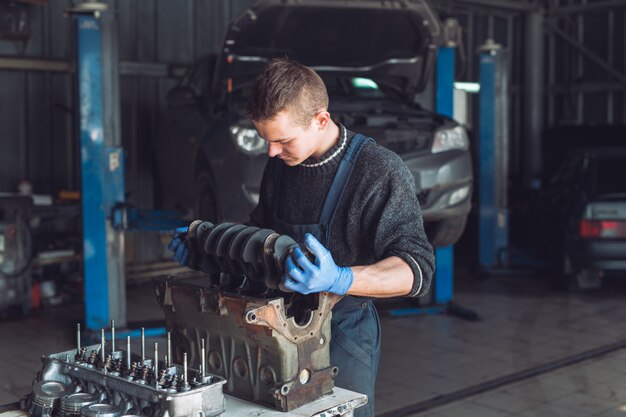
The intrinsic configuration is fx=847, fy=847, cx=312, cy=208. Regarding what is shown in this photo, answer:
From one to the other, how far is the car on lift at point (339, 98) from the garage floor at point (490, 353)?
2.70 ft

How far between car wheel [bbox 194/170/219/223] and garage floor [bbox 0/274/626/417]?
1.32m

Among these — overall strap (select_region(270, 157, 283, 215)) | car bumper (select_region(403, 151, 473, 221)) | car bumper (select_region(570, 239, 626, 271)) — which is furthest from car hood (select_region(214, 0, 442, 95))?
overall strap (select_region(270, 157, 283, 215))

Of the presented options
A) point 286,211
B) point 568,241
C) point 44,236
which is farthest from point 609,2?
point 286,211

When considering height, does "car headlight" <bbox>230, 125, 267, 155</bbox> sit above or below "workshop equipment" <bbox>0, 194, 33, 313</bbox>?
above

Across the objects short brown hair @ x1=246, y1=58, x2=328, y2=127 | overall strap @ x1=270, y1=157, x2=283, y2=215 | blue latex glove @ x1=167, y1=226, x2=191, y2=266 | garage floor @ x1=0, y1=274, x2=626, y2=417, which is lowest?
garage floor @ x1=0, y1=274, x2=626, y2=417

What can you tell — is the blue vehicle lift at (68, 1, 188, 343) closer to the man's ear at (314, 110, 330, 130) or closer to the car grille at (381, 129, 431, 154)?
the car grille at (381, 129, 431, 154)

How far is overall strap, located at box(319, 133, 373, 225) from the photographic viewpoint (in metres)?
2.24

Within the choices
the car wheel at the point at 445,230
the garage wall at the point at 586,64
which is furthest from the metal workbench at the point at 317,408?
the garage wall at the point at 586,64

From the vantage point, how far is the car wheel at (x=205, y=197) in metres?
5.49

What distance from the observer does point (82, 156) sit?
571 cm

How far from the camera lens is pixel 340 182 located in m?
2.24

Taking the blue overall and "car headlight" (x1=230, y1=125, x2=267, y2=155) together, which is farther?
"car headlight" (x1=230, y1=125, x2=267, y2=155)

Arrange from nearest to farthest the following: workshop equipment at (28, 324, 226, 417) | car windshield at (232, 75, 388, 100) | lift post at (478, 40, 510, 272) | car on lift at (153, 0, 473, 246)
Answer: workshop equipment at (28, 324, 226, 417) < car on lift at (153, 0, 473, 246) < car windshield at (232, 75, 388, 100) < lift post at (478, 40, 510, 272)

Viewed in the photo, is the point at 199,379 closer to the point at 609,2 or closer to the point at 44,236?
the point at 44,236
